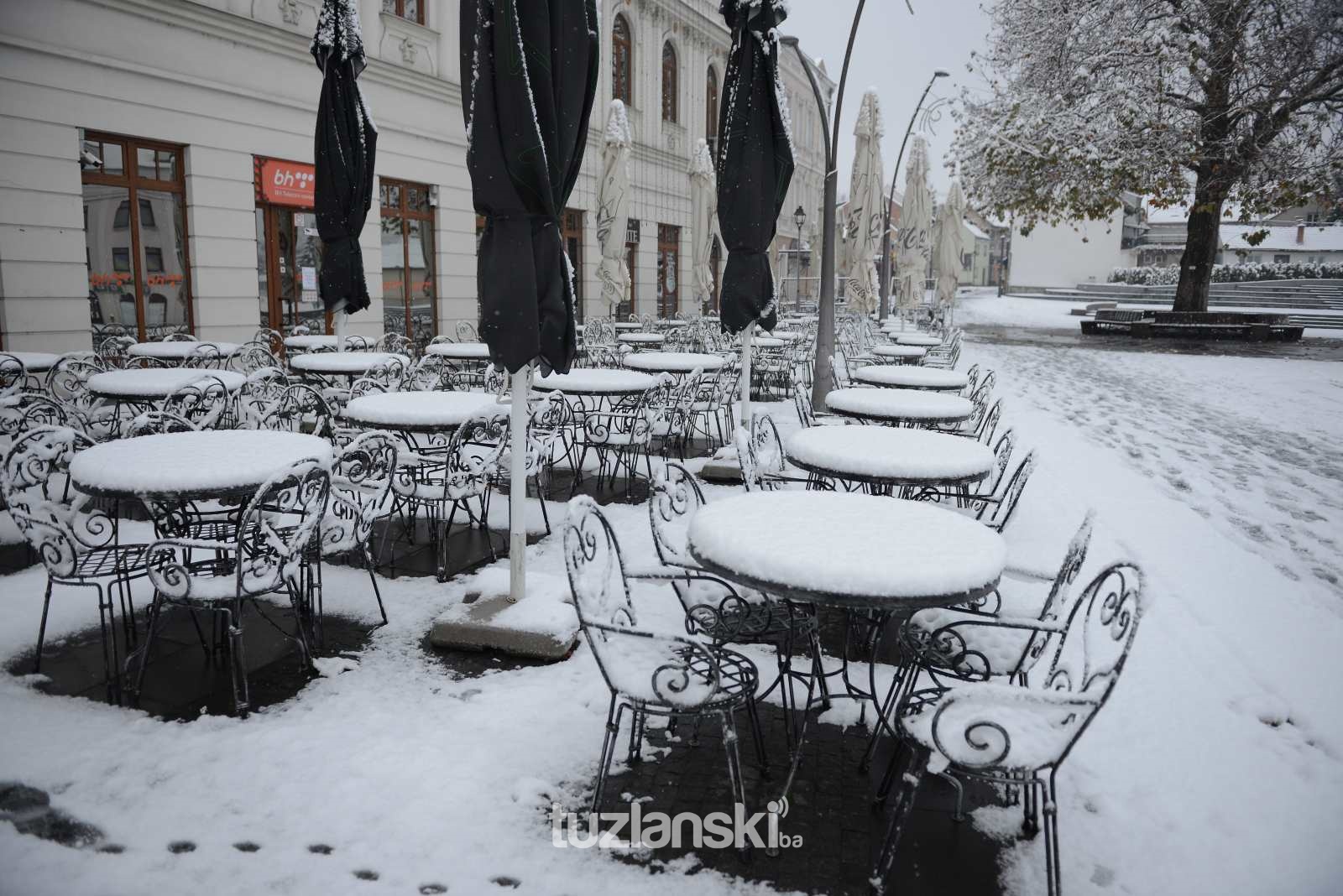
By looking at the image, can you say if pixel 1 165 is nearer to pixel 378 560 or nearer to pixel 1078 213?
pixel 378 560

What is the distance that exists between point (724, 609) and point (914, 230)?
15727mm

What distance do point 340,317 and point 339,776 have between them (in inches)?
248

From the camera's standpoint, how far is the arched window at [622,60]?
20.5 meters

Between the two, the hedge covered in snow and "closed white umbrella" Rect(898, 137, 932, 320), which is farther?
the hedge covered in snow

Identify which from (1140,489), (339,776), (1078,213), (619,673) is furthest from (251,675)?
(1078,213)

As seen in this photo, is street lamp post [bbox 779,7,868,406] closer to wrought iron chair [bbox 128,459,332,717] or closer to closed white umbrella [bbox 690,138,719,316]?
closed white umbrella [bbox 690,138,719,316]

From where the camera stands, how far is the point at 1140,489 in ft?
24.8

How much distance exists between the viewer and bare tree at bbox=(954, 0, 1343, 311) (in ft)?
57.2

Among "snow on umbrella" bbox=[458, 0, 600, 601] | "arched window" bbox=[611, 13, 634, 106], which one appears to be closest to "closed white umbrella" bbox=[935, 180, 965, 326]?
"arched window" bbox=[611, 13, 634, 106]

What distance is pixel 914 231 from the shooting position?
17188 millimetres

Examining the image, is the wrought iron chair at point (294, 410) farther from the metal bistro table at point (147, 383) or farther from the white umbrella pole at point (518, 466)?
the white umbrella pole at point (518, 466)

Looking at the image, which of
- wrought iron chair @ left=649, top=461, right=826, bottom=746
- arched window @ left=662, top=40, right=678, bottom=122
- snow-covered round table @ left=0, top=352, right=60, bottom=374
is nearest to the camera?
wrought iron chair @ left=649, top=461, right=826, bottom=746

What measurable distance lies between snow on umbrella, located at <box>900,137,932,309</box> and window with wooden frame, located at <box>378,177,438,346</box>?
9.67m

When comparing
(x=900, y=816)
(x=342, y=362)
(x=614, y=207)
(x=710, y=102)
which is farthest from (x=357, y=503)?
(x=710, y=102)
